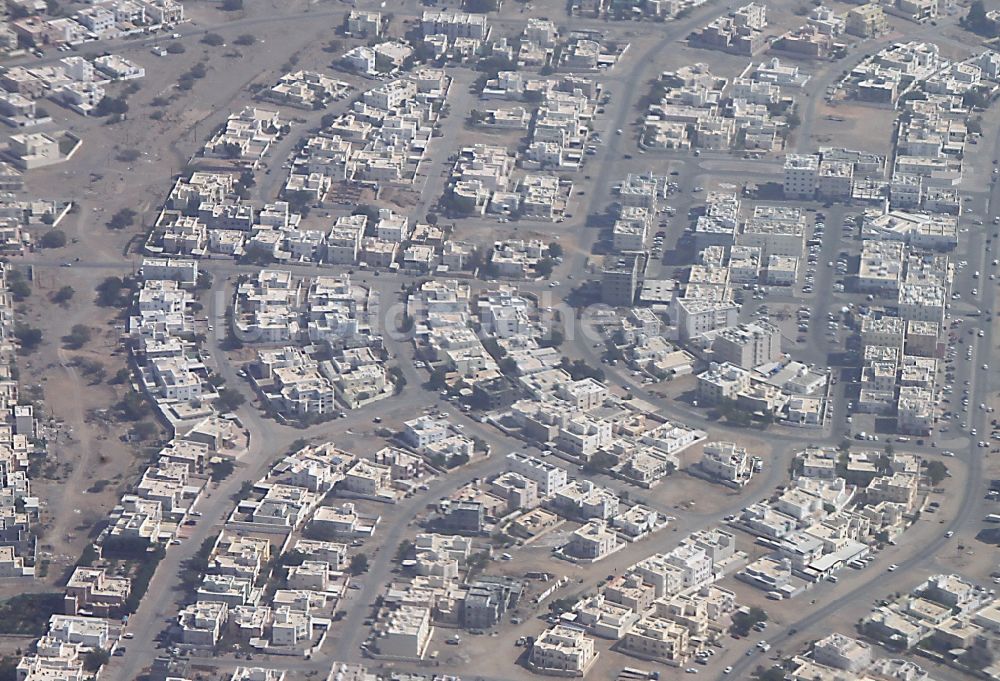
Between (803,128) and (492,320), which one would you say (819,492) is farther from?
(803,128)

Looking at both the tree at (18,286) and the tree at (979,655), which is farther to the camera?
the tree at (18,286)

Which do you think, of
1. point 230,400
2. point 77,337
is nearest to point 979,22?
point 77,337

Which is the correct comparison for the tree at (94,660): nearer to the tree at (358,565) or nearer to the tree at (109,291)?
the tree at (358,565)

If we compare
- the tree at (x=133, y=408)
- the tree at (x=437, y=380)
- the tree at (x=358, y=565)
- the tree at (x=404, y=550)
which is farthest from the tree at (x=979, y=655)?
the tree at (x=133, y=408)

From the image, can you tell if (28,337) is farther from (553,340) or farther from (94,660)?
(94,660)

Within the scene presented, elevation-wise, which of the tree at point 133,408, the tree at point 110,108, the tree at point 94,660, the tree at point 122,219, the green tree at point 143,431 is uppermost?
the tree at point 110,108

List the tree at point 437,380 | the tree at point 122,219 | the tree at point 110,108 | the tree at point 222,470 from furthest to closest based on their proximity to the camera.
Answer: the tree at point 110,108 < the tree at point 122,219 < the tree at point 437,380 < the tree at point 222,470
